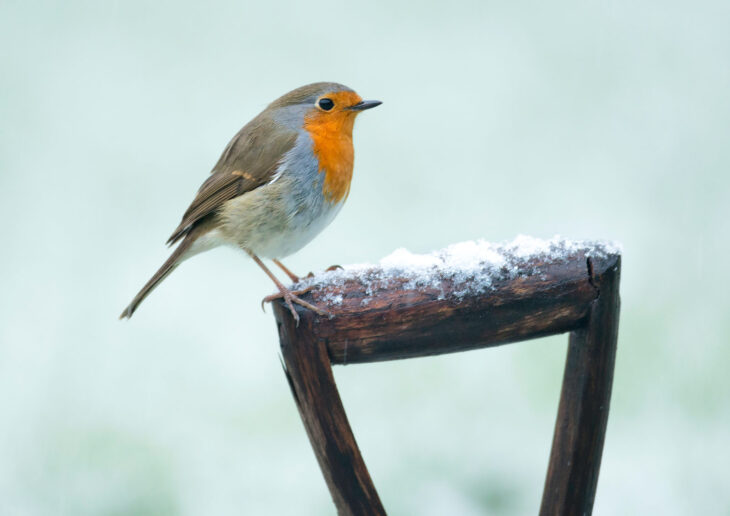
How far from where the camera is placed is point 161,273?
2426 millimetres

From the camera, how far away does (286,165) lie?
2.32m

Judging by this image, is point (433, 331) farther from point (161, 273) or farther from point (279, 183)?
point (161, 273)

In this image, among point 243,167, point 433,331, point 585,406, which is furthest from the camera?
point 243,167

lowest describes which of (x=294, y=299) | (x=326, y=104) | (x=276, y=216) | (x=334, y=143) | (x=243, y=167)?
(x=294, y=299)

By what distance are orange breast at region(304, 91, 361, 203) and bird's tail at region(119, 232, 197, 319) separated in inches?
20.6

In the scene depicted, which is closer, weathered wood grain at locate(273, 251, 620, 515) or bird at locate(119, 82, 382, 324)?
weathered wood grain at locate(273, 251, 620, 515)

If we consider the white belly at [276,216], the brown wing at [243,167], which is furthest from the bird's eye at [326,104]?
the white belly at [276,216]

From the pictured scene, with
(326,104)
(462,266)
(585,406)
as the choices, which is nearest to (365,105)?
(326,104)

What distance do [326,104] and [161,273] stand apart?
808 millimetres

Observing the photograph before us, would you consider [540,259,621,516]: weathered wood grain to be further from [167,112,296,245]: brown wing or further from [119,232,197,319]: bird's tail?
[119,232,197,319]: bird's tail

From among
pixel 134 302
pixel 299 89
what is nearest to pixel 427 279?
pixel 299 89

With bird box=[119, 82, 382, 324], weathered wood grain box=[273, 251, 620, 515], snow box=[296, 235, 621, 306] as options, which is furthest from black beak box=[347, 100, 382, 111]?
weathered wood grain box=[273, 251, 620, 515]

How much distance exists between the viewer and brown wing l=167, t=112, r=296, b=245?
7.72 ft

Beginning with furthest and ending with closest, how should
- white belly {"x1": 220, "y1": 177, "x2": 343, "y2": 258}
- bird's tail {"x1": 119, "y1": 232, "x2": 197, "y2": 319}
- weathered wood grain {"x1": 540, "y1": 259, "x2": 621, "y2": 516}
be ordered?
bird's tail {"x1": 119, "y1": 232, "x2": 197, "y2": 319} → white belly {"x1": 220, "y1": 177, "x2": 343, "y2": 258} → weathered wood grain {"x1": 540, "y1": 259, "x2": 621, "y2": 516}
